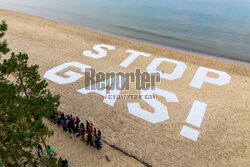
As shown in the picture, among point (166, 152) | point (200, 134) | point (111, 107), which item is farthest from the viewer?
point (111, 107)

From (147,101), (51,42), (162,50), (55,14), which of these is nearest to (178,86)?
(147,101)

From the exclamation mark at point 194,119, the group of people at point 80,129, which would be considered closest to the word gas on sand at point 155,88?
the exclamation mark at point 194,119

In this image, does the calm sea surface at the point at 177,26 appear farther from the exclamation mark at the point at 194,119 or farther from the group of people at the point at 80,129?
the group of people at the point at 80,129

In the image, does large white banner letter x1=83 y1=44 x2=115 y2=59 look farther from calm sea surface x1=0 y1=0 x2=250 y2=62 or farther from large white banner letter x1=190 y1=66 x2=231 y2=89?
large white banner letter x1=190 y1=66 x2=231 y2=89

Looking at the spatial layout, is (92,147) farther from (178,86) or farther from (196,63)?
(196,63)

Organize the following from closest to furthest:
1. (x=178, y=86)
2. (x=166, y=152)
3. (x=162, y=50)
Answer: (x=166, y=152) < (x=178, y=86) < (x=162, y=50)
